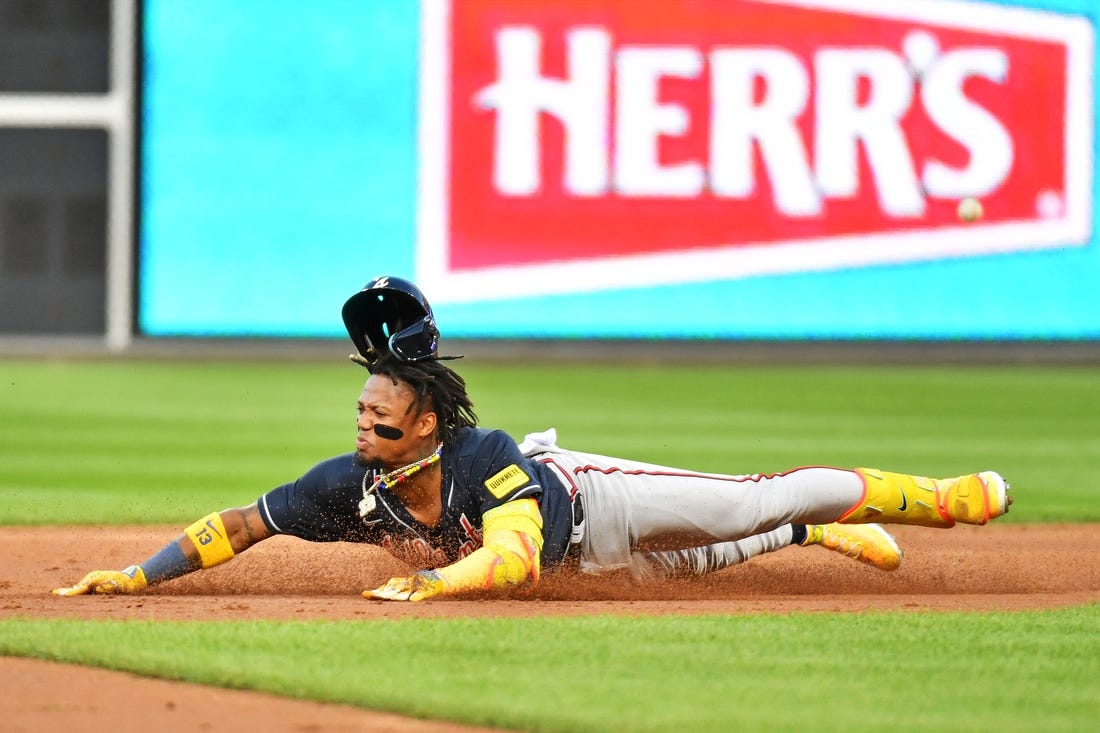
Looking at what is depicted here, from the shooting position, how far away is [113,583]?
19.4 feet

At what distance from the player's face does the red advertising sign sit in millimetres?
13941

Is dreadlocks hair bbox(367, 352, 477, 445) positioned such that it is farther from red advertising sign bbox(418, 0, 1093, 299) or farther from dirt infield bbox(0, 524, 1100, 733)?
red advertising sign bbox(418, 0, 1093, 299)

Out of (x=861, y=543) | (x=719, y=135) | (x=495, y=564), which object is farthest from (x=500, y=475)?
(x=719, y=135)

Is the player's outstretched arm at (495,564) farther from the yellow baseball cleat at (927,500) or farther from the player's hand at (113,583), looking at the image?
the yellow baseball cleat at (927,500)

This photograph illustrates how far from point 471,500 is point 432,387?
38 centimetres

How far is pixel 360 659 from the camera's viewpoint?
471 centimetres

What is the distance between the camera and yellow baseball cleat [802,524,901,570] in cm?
659

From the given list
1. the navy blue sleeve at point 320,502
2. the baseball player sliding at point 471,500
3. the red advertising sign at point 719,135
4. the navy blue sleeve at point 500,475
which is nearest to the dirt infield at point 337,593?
the baseball player sliding at point 471,500

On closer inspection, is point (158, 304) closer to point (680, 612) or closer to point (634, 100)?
point (634, 100)

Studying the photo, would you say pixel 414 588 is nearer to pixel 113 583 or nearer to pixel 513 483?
pixel 513 483

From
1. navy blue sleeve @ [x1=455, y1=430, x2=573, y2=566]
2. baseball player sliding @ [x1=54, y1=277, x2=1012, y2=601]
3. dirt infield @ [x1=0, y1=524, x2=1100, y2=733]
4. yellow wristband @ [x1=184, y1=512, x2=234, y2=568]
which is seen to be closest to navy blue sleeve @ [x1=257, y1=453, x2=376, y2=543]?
baseball player sliding @ [x1=54, y1=277, x2=1012, y2=601]

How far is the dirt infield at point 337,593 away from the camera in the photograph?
167 inches

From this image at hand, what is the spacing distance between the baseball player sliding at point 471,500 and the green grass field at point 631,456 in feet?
1.38

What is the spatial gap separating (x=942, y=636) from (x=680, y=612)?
869mm
